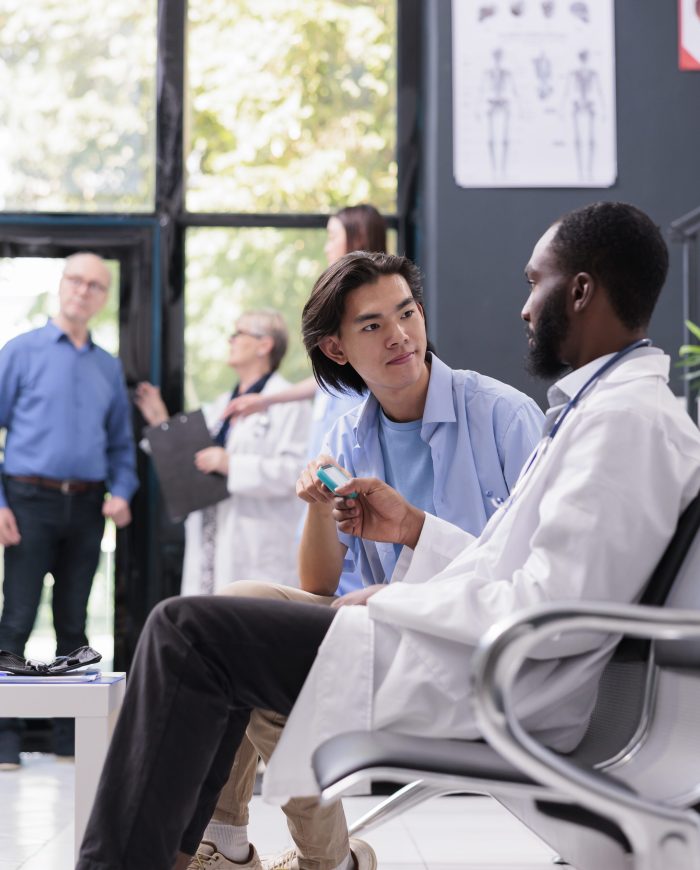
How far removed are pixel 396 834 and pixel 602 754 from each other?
155 cm


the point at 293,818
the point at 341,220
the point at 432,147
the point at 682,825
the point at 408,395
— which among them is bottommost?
the point at 293,818

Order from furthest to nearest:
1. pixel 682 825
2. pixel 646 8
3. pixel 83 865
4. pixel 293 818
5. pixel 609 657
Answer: pixel 646 8 < pixel 293 818 < pixel 609 657 < pixel 83 865 < pixel 682 825

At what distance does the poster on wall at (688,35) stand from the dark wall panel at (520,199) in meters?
0.03

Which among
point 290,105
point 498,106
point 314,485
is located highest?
point 290,105

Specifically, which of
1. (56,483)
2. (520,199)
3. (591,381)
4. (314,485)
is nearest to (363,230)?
(520,199)

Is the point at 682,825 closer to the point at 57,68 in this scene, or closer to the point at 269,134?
the point at 269,134

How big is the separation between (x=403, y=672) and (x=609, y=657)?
0.29 meters

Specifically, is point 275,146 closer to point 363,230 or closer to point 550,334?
point 363,230

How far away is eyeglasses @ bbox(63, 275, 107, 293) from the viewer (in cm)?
420

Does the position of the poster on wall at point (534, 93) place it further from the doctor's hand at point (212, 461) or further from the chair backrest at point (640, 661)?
the chair backrest at point (640, 661)

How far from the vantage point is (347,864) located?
7.22ft

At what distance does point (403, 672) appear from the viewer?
140 cm

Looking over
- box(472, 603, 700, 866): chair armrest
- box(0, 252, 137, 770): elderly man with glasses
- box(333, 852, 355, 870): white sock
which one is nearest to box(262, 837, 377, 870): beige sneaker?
box(333, 852, 355, 870): white sock

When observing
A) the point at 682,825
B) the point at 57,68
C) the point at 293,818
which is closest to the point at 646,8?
the point at 57,68
